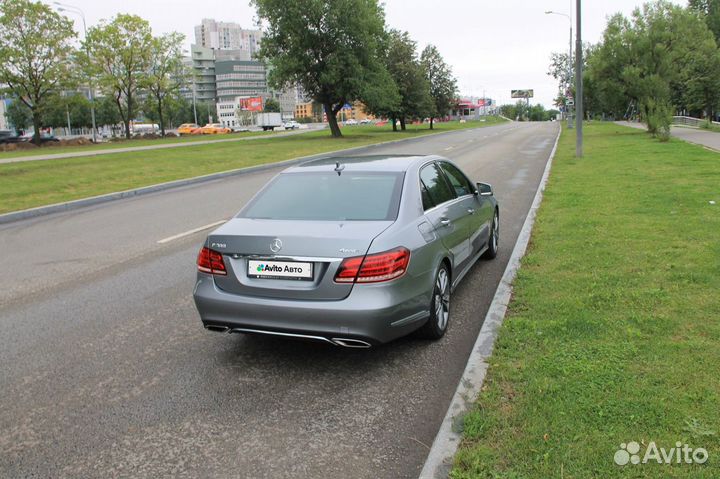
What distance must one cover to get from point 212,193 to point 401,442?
1311 cm

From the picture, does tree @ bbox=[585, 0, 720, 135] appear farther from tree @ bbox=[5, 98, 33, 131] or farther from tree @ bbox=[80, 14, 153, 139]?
tree @ bbox=[5, 98, 33, 131]

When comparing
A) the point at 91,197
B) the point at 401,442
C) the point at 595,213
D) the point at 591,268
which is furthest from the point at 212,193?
the point at 401,442

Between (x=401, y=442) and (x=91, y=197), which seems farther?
(x=91, y=197)

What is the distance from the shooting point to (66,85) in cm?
4731

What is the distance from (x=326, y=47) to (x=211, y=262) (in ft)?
134

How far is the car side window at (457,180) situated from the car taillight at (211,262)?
2.67 m

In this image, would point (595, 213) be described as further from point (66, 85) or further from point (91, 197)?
point (66, 85)

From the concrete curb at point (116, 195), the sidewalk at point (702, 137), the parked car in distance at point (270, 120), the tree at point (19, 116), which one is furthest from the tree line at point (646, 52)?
the tree at point (19, 116)

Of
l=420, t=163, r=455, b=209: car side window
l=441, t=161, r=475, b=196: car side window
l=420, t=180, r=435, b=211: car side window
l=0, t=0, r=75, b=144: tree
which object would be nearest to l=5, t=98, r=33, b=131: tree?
l=0, t=0, r=75, b=144: tree

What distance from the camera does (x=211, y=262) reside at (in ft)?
14.6

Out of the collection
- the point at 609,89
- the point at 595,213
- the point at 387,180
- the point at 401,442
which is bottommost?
the point at 401,442

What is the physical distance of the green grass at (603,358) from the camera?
297cm

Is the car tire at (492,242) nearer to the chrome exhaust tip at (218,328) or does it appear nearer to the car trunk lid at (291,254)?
the car trunk lid at (291,254)

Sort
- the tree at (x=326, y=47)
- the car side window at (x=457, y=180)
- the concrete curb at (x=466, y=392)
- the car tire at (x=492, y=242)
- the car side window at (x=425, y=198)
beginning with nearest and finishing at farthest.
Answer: the concrete curb at (x=466, y=392)
the car side window at (x=425, y=198)
the car side window at (x=457, y=180)
the car tire at (x=492, y=242)
the tree at (x=326, y=47)
